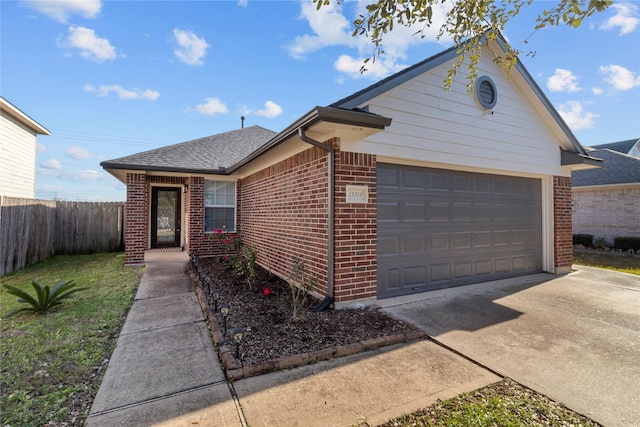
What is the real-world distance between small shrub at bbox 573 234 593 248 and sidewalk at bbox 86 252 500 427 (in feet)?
46.9

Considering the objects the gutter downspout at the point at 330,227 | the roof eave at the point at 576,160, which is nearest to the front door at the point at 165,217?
the gutter downspout at the point at 330,227

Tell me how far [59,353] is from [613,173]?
1929 cm

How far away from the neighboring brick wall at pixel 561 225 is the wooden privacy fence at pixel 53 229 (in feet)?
45.8

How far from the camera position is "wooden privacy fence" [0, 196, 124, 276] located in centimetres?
789

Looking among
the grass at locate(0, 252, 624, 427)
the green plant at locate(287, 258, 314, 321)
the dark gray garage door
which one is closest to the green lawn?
the grass at locate(0, 252, 624, 427)

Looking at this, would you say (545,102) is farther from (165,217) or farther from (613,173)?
(165,217)

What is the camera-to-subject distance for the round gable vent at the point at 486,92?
5.90m

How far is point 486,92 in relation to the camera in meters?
6.04

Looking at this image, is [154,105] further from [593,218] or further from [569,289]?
[593,218]

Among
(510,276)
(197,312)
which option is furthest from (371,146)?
(510,276)

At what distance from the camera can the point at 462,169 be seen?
591cm

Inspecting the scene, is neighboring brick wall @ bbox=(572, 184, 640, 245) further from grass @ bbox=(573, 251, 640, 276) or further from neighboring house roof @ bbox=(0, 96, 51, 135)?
neighboring house roof @ bbox=(0, 96, 51, 135)

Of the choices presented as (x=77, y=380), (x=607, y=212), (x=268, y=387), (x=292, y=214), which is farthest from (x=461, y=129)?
(x=607, y=212)

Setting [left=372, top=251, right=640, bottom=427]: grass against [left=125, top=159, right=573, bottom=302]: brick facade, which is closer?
[left=372, top=251, right=640, bottom=427]: grass
